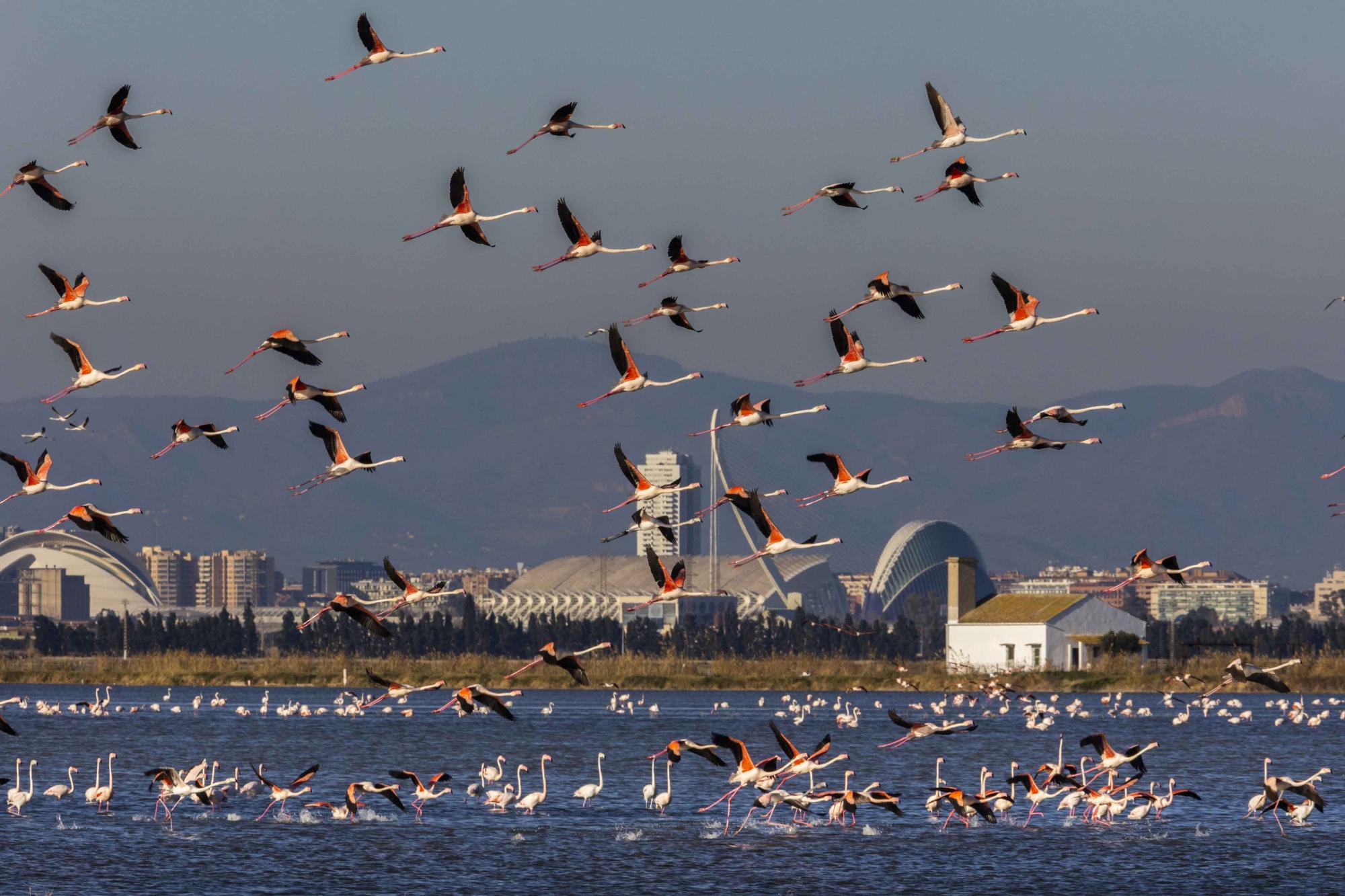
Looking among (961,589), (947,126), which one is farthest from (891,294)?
(961,589)

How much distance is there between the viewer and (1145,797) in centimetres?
5156

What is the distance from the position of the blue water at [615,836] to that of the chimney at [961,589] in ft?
208

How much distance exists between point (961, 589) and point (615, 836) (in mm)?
102065

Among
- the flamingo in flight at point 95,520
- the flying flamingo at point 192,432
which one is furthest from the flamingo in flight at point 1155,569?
the flamingo in flight at point 95,520

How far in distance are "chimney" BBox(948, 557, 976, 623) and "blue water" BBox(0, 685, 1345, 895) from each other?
63.5m

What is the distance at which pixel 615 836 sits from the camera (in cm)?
4906

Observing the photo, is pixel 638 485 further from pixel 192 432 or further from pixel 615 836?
pixel 615 836

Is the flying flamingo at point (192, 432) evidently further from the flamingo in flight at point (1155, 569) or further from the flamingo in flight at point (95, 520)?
the flamingo in flight at point (1155, 569)

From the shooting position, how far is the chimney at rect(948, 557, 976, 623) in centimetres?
14800

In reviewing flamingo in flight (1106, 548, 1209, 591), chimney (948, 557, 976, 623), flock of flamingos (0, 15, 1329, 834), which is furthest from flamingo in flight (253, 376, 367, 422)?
chimney (948, 557, 976, 623)

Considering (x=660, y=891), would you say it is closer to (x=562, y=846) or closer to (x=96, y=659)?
(x=562, y=846)

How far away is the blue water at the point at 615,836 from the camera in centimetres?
4225

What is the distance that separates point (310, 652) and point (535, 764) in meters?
129

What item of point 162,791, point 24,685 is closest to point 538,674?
point 24,685
